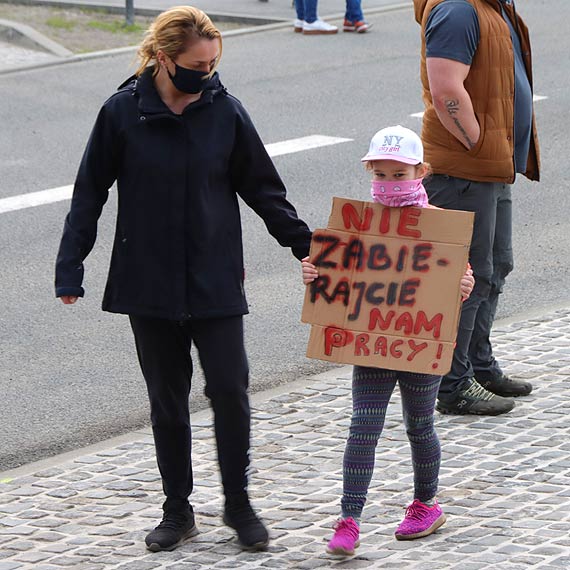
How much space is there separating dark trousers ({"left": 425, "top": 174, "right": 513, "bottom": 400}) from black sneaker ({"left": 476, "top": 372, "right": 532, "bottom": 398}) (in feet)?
0.10

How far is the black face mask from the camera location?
16.4ft

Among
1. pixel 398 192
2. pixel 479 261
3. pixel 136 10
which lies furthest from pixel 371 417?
pixel 136 10

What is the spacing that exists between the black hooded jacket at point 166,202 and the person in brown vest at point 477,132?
1336mm

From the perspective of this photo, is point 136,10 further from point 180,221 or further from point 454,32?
point 180,221

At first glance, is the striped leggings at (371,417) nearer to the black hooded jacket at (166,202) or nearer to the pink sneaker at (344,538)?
the pink sneaker at (344,538)

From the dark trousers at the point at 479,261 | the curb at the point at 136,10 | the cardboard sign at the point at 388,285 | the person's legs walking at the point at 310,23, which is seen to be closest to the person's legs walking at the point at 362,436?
the cardboard sign at the point at 388,285

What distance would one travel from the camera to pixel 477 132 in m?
6.30

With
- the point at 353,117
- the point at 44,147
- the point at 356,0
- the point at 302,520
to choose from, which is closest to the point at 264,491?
the point at 302,520

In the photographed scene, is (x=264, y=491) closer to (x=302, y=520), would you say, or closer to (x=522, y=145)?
(x=302, y=520)

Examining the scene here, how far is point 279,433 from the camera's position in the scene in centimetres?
651

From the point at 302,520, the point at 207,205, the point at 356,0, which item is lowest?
the point at 302,520

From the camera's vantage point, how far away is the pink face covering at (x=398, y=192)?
200 inches

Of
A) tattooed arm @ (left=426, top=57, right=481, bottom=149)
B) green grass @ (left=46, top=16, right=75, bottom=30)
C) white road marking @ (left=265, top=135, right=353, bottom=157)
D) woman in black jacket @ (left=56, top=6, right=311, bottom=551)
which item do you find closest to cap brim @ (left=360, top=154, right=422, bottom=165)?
woman in black jacket @ (left=56, top=6, right=311, bottom=551)

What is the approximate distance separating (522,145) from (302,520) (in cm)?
211
